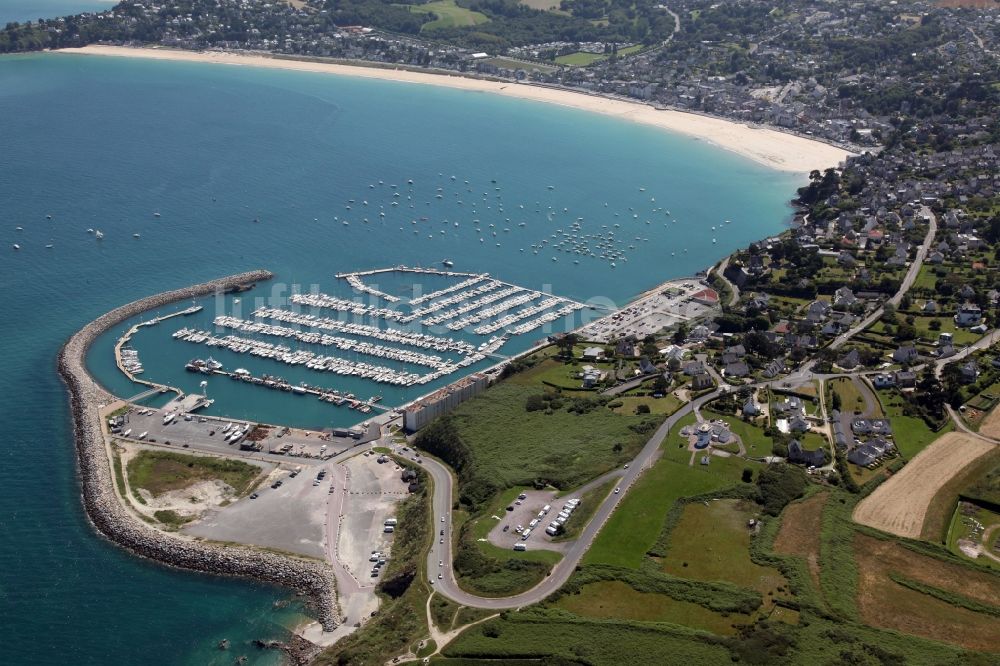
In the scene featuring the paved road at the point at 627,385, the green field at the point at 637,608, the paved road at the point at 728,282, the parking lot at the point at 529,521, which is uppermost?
the paved road at the point at 728,282

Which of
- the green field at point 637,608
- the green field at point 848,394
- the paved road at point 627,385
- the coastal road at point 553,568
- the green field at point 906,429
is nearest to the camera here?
the green field at point 637,608

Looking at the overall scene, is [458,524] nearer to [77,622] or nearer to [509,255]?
[77,622]

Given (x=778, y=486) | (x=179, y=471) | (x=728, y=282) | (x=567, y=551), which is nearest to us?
(x=567, y=551)

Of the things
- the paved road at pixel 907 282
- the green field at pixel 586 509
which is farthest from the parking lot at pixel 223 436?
the paved road at pixel 907 282

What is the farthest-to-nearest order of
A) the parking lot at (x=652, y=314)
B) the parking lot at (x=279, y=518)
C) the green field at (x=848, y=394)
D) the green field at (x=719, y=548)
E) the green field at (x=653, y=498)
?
the parking lot at (x=652, y=314) < the green field at (x=848, y=394) < the parking lot at (x=279, y=518) < the green field at (x=653, y=498) < the green field at (x=719, y=548)

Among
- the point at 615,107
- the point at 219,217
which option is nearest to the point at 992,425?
the point at 219,217

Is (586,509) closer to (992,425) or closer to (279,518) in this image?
(279,518)

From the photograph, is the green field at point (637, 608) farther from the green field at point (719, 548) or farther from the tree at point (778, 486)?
the tree at point (778, 486)
